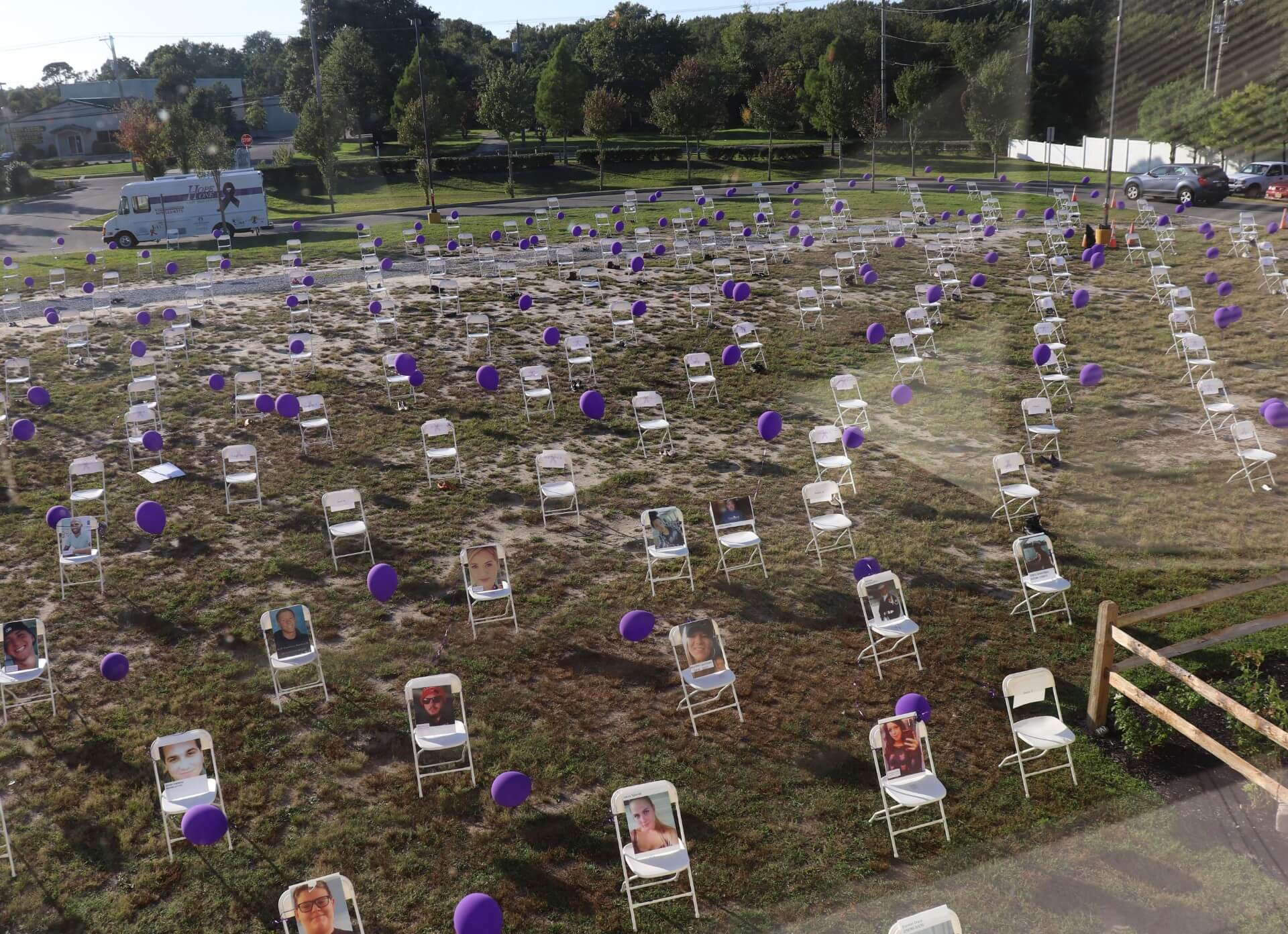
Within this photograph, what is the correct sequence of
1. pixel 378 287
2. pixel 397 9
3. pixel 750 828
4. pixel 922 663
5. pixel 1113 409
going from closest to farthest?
pixel 750 828, pixel 922 663, pixel 1113 409, pixel 378 287, pixel 397 9

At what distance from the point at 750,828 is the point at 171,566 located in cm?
704

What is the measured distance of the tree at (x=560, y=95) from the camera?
42344 millimetres

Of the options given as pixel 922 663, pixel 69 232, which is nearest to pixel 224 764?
pixel 922 663

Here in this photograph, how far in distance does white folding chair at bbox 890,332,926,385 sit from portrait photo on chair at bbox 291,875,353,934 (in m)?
11.7

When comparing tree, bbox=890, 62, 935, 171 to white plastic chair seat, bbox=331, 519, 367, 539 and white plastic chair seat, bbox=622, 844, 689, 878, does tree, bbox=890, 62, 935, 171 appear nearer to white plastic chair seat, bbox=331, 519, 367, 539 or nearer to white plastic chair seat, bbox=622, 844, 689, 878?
white plastic chair seat, bbox=331, 519, 367, 539

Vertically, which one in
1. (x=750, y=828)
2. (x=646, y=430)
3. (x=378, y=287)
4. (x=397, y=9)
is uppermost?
(x=397, y=9)

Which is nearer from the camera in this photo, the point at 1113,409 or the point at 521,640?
the point at 521,640

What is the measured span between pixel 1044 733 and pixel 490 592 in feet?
15.2

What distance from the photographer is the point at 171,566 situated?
10.7 m

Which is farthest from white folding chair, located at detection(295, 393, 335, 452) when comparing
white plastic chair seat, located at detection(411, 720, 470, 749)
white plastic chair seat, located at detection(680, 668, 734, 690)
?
white plastic chair seat, located at detection(680, 668, 734, 690)

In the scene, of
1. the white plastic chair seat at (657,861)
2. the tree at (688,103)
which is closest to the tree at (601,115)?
the tree at (688,103)

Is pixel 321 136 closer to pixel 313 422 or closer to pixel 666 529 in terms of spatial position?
pixel 313 422

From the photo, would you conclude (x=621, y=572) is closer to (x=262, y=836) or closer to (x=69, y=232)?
(x=262, y=836)

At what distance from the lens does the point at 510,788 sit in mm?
6754
